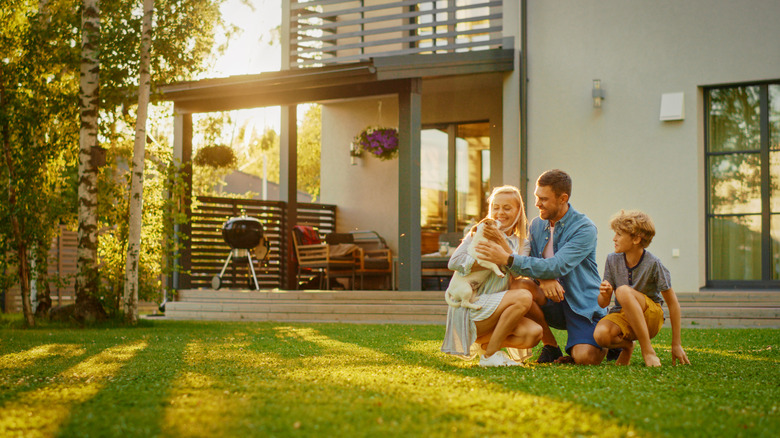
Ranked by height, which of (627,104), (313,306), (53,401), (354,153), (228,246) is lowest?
(313,306)

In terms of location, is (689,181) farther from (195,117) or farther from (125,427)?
(125,427)

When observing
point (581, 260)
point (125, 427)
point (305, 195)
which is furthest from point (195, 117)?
point (305, 195)

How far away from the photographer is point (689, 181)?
10.1m

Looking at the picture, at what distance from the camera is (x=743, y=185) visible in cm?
1013

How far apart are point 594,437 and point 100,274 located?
307 inches

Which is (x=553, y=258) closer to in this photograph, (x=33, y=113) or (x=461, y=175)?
(x=33, y=113)

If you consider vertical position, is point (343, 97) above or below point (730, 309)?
above

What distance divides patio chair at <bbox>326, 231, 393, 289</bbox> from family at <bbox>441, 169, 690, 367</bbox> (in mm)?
7702

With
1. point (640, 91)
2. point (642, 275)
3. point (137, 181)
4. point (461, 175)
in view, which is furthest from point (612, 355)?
point (461, 175)

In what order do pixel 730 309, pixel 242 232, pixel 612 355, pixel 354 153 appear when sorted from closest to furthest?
1. pixel 612 355
2. pixel 730 309
3. pixel 242 232
4. pixel 354 153

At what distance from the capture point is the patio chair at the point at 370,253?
12.3m

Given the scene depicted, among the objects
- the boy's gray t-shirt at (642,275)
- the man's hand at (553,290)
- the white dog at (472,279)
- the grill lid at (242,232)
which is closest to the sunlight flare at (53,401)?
the white dog at (472,279)

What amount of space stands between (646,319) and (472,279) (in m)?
1.02

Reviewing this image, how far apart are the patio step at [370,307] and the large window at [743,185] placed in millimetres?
1239
